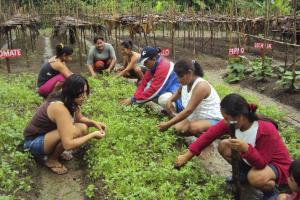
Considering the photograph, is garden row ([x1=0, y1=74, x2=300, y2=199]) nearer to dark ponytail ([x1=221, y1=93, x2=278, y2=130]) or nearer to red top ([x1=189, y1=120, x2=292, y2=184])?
red top ([x1=189, y1=120, x2=292, y2=184])

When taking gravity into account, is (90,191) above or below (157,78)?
below

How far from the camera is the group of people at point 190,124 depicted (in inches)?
131

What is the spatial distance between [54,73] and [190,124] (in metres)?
2.95

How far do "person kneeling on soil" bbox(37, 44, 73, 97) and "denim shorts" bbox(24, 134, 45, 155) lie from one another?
7.31 feet

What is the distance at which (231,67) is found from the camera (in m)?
9.51

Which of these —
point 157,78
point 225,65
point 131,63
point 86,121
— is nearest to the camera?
point 86,121

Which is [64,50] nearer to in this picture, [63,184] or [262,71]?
[63,184]

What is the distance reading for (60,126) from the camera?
3.83 metres

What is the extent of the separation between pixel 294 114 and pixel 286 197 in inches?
157

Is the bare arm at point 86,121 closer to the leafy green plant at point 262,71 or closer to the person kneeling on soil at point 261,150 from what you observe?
the person kneeling on soil at point 261,150

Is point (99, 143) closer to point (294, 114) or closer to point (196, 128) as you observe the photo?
point (196, 128)

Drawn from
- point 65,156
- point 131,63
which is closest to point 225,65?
point 131,63

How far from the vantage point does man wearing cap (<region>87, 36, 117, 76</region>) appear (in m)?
8.44

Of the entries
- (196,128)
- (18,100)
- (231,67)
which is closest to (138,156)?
(196,128)
